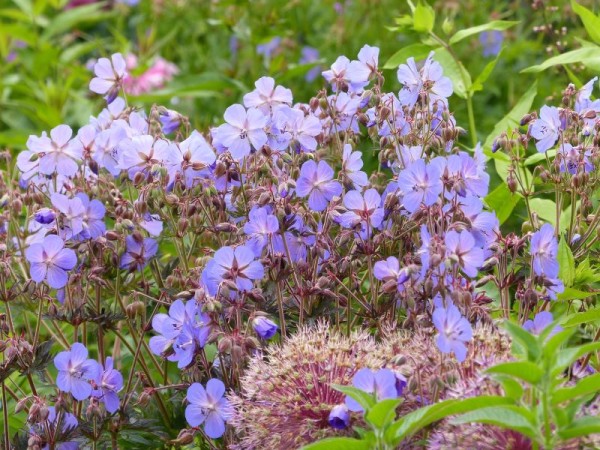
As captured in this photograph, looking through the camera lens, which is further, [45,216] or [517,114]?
[517,114]

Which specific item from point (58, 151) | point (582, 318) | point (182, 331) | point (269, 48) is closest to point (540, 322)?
point (582, 318)

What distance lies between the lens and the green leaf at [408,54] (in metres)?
2.10

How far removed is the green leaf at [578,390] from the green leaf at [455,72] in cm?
111

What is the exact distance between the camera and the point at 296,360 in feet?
4.43

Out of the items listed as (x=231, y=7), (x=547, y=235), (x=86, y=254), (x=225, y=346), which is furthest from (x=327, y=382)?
(x=231, y=7)

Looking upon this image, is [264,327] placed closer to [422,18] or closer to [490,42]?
[422,18]

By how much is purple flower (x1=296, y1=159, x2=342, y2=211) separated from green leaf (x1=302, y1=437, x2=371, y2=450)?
449 mm

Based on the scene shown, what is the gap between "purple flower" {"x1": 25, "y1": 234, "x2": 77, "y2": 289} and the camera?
1.55 m

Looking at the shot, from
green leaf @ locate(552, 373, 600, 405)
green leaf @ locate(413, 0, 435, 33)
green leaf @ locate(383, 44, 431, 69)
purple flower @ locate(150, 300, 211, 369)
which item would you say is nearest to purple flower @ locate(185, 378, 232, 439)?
purple flower @ locate(150, 300, 211, 369)

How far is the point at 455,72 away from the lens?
86.8 inches

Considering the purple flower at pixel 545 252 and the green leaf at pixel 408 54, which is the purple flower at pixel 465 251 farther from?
the green leaf at pixel 408 54

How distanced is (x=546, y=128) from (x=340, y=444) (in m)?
0.73

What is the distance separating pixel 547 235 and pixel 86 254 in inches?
26.9

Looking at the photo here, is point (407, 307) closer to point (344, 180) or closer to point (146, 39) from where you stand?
point (344, 180)
